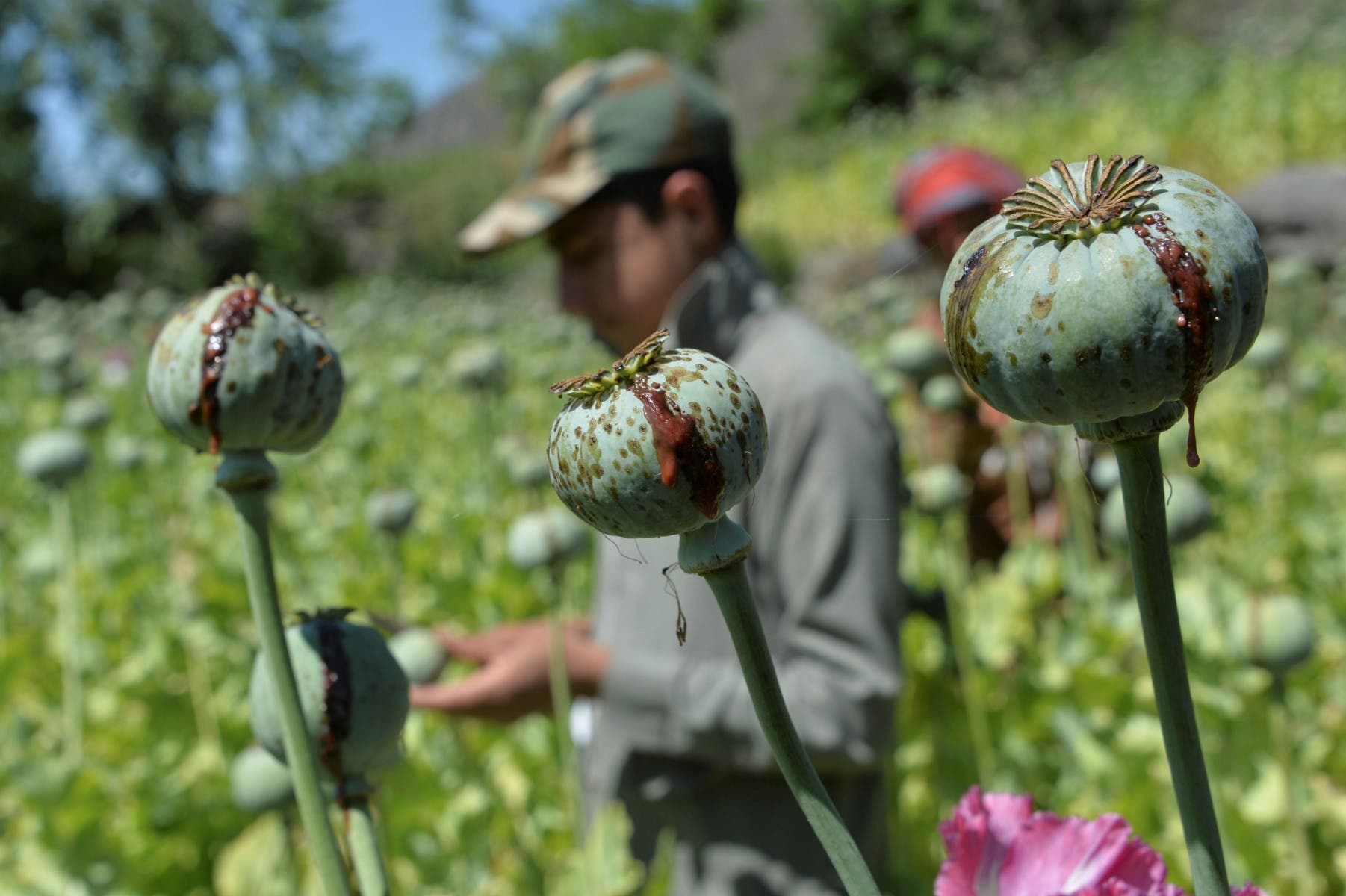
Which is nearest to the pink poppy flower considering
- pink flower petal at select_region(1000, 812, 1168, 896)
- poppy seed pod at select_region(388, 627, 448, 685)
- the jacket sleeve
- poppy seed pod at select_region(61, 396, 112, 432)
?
pink flower petal at select_region(1000, 812, 1168, 896)

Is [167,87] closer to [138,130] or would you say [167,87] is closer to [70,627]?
[138,130]

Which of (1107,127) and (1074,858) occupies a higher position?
(1107,127)

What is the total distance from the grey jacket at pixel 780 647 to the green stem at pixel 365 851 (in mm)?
661

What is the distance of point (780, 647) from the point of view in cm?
110

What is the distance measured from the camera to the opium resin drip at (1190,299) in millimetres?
170

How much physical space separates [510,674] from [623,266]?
0.44 metres

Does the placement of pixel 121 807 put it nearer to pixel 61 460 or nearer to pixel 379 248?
pixel 61 460

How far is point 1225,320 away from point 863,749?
920 mm

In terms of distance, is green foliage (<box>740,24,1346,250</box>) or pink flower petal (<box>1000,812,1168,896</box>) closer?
pink flower petal (<box>1000,812,1168,896</box>)

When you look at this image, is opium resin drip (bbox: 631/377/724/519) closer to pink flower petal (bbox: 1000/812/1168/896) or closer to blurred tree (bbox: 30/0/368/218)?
pink flower petal (bbox: 1000/812/1168/896)

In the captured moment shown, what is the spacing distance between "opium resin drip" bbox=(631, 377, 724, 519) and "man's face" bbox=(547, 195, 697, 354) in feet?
3.12

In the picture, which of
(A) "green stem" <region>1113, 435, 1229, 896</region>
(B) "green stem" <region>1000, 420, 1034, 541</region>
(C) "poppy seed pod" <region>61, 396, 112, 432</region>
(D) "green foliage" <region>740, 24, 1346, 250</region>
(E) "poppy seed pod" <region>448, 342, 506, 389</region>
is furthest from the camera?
(D) "green foliage" <region>740, 24, 1346, 250</region>

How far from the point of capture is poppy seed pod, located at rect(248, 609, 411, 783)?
0.30 metres

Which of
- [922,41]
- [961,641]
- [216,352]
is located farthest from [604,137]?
[922,41]
